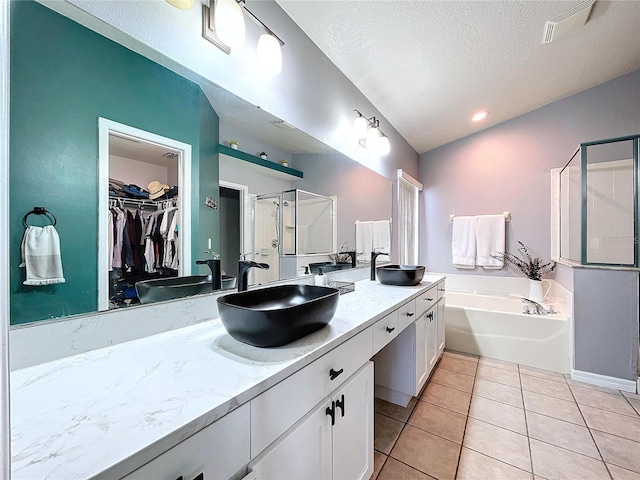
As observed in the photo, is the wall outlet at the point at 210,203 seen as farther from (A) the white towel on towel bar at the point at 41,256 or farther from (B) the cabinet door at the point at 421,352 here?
(B) the cabinet door at the point at 421,352

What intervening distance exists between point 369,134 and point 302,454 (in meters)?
2.20

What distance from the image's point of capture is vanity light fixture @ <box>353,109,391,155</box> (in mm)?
2167

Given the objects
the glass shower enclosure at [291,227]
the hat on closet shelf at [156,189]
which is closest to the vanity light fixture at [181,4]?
the hat on closet shelf at [156,189]

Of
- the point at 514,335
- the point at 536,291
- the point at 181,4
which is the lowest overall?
the point at 514,335

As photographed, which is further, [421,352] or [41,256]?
[421,352]

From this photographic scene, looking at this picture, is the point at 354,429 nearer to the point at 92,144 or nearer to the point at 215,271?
the point at 215,271

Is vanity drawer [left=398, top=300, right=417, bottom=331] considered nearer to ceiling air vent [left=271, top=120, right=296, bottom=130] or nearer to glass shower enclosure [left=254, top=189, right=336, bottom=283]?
glass shower enclosure [left=254, top=189, right=336, bottom=283]

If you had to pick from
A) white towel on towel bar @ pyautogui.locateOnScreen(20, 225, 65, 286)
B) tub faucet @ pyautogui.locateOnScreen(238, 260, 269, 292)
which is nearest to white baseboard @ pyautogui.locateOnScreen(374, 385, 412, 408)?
tub faucet @ pyautogui.locateOnScreen(238, 260, 269, 292)

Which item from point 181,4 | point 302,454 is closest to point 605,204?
point 302,454

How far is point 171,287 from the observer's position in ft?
3.27

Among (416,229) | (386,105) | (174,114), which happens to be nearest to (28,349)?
(174,114)

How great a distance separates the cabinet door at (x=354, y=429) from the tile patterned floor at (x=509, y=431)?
33 centimetres

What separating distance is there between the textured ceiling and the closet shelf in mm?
849

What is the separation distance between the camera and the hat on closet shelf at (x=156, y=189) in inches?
37.2
